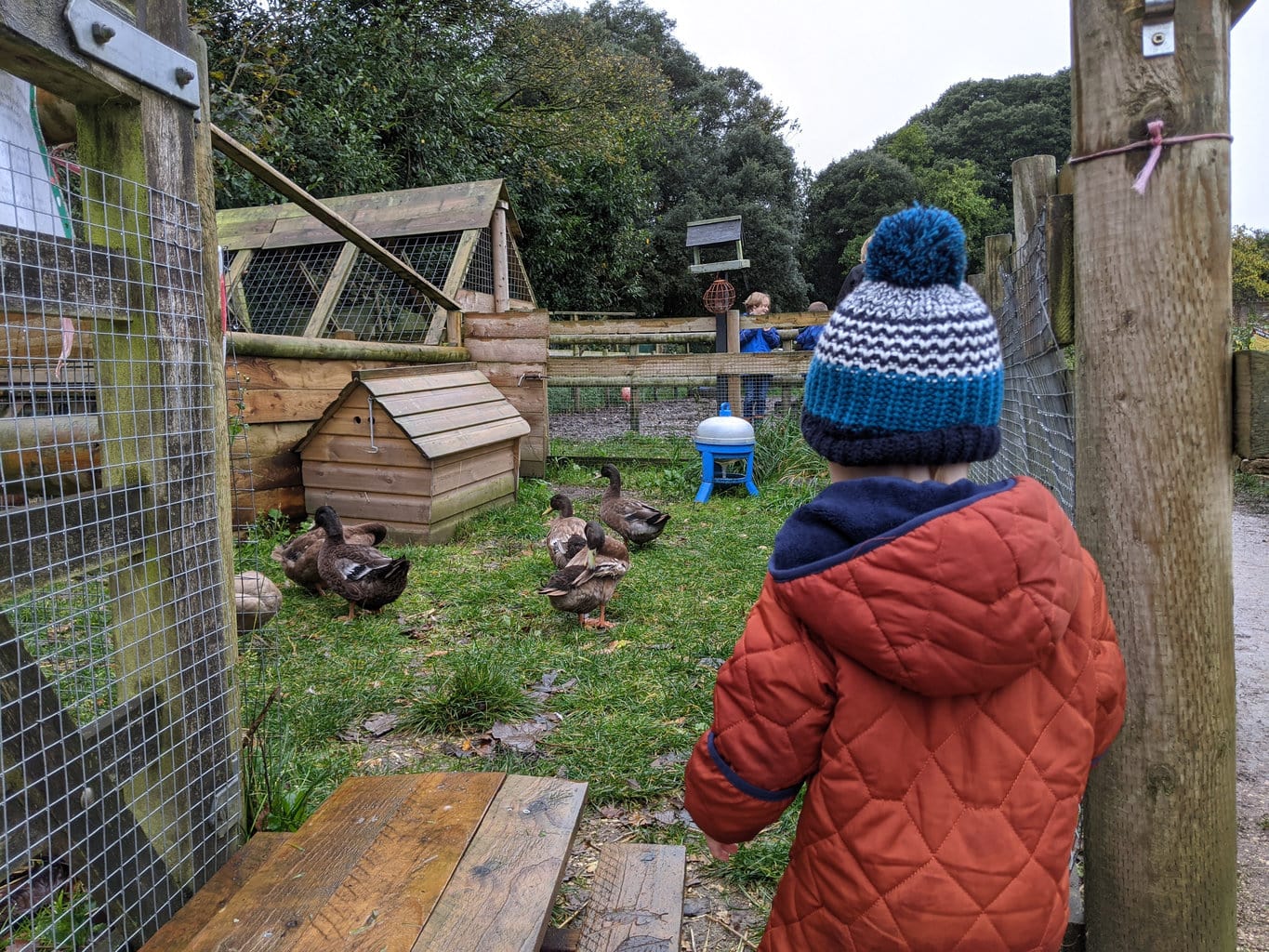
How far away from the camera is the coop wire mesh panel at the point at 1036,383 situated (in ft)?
6.96

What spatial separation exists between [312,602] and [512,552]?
4.95 ft

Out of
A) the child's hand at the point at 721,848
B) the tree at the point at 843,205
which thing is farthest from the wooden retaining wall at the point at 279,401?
the tree at the point at 843,205

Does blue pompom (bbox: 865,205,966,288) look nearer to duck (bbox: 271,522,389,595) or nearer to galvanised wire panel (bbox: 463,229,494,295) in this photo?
duck (bbox: 271,522,389,595)

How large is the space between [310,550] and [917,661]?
15.0 feet

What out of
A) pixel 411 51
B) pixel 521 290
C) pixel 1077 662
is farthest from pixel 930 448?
pixel 411 51

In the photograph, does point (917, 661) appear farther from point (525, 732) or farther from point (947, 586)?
point (525, 732)

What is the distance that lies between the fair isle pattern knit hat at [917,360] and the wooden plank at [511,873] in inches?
43.7

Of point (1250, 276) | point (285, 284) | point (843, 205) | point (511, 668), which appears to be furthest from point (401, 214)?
point (843, 205)

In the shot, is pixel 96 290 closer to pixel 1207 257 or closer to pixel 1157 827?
pixel 1207 257

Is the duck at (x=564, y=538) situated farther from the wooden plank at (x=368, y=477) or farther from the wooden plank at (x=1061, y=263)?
the wooden plank at (x=1061, y=263)

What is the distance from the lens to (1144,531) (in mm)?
1531

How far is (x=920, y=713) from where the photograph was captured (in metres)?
1.20

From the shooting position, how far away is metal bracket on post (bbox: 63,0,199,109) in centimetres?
155

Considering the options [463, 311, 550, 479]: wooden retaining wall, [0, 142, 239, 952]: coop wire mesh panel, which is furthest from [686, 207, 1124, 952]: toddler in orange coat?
[463, 311, 550, 479]: wooden retaining wall
